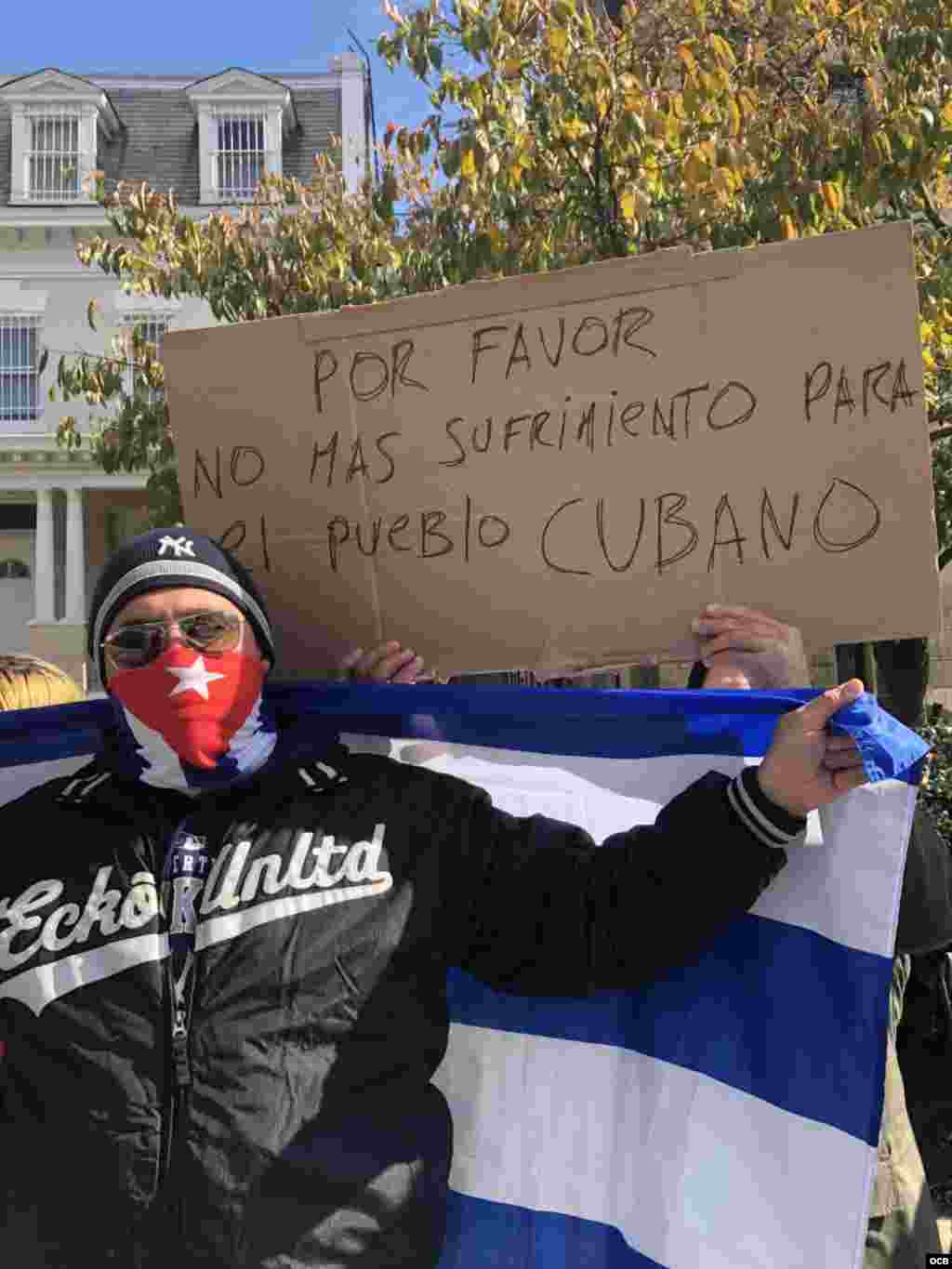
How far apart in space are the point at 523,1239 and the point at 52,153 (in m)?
26.8

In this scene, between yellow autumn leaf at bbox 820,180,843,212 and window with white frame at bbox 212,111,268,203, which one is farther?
window with white frame at bbox 212,111,268,203

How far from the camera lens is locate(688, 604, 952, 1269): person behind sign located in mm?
2061

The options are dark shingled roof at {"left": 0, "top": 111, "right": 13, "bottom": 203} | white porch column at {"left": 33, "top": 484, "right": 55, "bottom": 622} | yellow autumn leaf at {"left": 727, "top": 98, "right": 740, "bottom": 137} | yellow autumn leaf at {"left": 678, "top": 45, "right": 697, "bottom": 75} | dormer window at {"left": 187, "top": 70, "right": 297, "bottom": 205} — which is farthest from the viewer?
dark shingled roof at {"left": 0, "top": 111, "right": 13, "bottom": 203}

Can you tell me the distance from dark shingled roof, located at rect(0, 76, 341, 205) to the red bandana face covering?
24.8 meters

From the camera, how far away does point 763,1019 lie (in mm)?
2066

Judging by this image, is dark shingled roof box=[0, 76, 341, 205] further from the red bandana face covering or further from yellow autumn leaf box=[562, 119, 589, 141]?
the red bandana face covering

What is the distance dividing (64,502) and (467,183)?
21.2 metres

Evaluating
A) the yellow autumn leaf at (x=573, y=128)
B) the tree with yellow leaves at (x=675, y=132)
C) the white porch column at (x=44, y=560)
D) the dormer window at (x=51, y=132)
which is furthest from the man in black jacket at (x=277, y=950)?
the dormer window at (x=51, y=132)

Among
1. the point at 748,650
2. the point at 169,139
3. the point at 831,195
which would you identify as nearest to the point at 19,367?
the point at 169,139

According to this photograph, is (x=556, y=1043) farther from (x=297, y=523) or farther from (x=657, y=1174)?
(x=297, y=523)

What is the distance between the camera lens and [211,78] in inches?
1017

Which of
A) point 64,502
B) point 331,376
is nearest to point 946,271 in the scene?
point 331,376

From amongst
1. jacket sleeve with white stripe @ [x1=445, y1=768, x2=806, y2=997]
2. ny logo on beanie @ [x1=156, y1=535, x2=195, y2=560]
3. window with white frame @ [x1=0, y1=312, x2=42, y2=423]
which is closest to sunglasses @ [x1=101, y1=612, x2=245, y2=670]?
ny logo on beanie @ [x1=156, y1=535, x2=195, y2=560]

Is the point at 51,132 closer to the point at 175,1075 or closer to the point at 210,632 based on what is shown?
the point at 210,632
